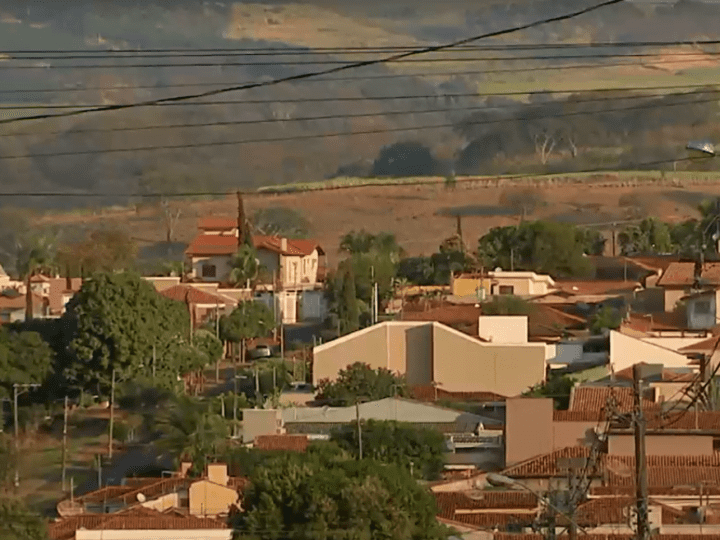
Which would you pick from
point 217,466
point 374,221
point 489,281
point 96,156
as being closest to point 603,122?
point 374,221

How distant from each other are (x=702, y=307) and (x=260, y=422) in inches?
466

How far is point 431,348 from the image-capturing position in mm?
37250

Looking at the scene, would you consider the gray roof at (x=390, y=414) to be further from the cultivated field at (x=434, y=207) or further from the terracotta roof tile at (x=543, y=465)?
the cultivated field at (x=434, y=207)

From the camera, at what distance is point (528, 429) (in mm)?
26906

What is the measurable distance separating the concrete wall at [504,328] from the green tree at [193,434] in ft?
25.1

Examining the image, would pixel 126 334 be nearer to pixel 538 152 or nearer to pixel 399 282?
pixel 399 282

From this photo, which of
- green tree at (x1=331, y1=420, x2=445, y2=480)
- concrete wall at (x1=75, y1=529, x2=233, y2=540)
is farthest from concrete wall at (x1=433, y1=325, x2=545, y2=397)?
concrete wall at (x1=75, y1=529, x2=233, y2=540)

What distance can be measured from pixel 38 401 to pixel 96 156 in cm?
5017

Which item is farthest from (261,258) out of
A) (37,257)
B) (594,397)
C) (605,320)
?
(594,397)

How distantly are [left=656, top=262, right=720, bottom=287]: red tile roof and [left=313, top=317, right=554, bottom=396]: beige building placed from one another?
5.51 m

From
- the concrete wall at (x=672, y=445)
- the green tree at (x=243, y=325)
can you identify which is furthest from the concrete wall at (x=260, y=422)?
the green tree at (x=243, y=325)

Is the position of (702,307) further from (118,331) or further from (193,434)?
(193,434)

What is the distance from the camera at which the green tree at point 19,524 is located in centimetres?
2048

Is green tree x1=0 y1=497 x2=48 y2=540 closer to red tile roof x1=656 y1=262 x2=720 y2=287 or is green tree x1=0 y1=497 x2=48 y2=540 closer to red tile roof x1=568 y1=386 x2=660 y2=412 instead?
red tile roof x1=568 y1=386 x2=660 y2=412
